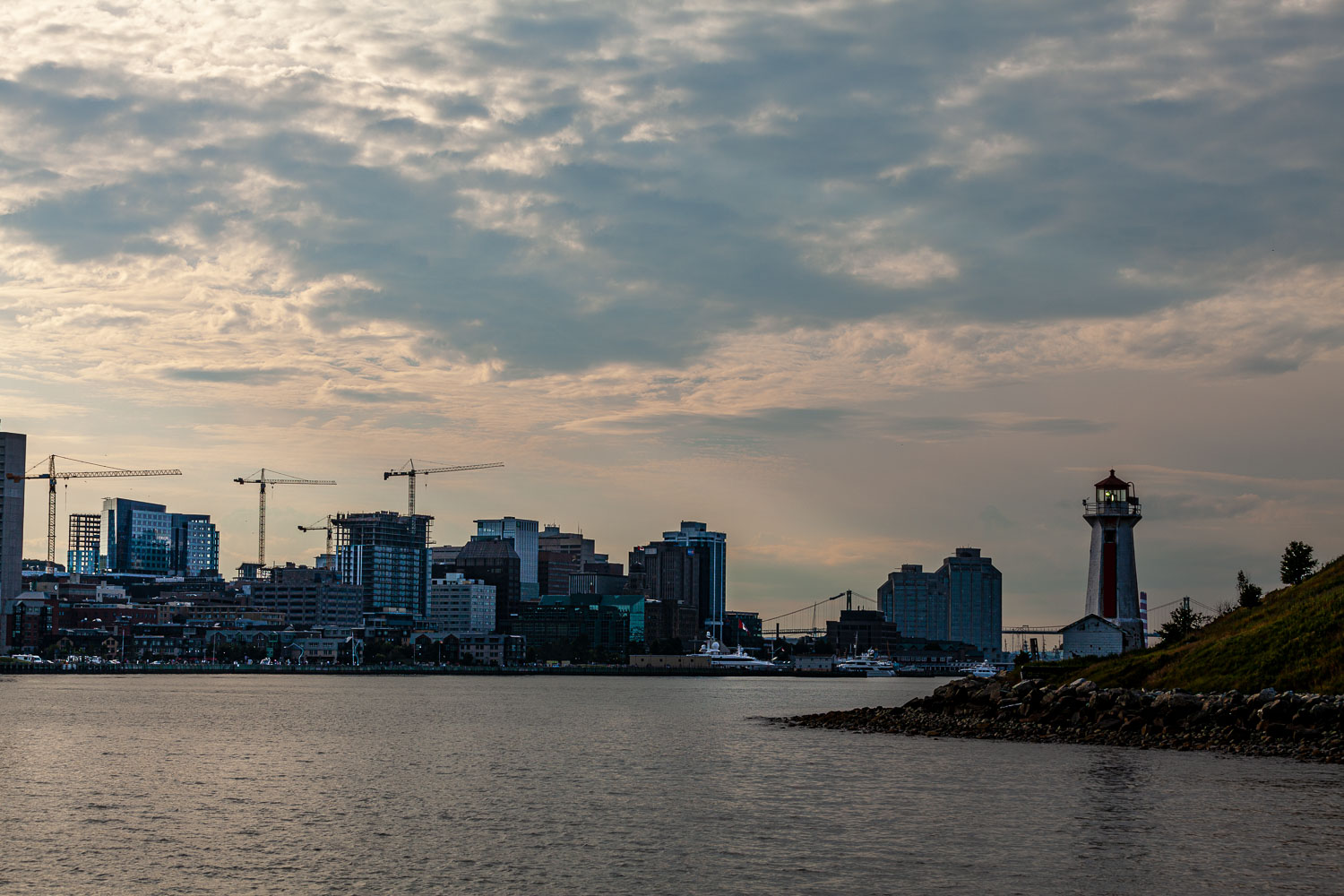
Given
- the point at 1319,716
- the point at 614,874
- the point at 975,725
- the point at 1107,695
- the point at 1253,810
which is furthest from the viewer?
the point at 975,725

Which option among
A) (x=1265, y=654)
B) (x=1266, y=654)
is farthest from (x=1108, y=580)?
(x=1266, y=654)

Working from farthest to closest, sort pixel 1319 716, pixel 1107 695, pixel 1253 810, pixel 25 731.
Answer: pixel 25 731, pixel 1107 695, pixel 1319 716, pixel 1253 810

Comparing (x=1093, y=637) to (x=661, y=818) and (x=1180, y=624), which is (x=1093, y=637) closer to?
(x=1180, y=624)

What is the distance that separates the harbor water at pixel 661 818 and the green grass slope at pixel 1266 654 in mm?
11842

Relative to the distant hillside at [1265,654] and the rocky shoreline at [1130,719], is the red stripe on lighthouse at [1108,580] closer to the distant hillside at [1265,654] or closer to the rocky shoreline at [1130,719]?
the distant hillside at [1265,654]

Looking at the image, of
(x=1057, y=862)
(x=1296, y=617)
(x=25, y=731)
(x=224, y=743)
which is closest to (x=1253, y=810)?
(x=1057, y=862)

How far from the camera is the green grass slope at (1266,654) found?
7656cm

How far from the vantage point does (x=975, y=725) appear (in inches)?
3516

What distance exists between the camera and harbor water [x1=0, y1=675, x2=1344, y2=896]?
4081 centimetres

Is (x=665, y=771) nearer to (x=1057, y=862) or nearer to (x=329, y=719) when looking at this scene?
(x=1057, y=862)

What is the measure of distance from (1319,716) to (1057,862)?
33238 mm

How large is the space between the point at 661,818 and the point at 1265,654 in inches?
1755

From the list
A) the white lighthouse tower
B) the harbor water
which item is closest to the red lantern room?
the white lighthouse tower

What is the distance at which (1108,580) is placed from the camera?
12575cm
